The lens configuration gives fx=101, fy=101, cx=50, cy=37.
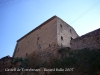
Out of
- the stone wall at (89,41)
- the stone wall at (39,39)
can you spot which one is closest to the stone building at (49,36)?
the stone wall at (39,39)

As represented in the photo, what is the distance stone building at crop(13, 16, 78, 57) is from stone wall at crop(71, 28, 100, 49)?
298 cm

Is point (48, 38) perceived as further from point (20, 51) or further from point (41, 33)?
point (20, 51)

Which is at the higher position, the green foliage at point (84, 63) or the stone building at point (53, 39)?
the stone building at point (53, 39)

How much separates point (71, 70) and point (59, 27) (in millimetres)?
8784

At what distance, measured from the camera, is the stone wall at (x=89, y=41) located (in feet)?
31.9

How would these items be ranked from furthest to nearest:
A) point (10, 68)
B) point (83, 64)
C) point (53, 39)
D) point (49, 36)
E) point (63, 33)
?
1. point (63, 33)
2. point (49, 36)
3. point (53, 39)
4. point (10, 68)
5. point (83, 64)

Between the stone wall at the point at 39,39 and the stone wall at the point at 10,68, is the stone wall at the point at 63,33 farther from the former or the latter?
the stone wall at the point at 10,68

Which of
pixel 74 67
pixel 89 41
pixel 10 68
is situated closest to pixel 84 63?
pixel 74 67

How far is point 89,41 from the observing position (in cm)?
1027

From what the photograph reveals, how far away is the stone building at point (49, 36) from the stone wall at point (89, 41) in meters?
2.98

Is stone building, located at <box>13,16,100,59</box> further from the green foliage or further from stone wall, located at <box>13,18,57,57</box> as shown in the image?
the green foliage

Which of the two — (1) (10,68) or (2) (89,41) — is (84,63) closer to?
(2) (89,41)

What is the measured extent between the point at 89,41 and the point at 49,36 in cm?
668

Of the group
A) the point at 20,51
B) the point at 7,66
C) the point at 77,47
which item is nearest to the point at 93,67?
the point at 77,47
